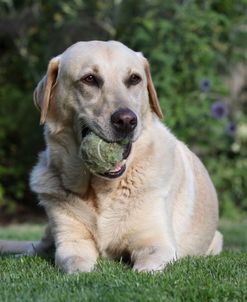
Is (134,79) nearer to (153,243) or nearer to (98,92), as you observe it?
(98,92)

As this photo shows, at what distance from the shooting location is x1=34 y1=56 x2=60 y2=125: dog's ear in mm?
4699

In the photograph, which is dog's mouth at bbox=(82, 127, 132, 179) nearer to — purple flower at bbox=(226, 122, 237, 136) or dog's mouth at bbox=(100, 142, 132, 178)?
dog's mouth at bbox=(100, 142, 132, 178)

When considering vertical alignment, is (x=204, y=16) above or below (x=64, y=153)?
below

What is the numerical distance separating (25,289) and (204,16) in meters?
6.58

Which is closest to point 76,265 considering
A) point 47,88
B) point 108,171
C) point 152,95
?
point 108,171

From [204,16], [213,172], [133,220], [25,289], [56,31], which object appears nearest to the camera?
[25,289]

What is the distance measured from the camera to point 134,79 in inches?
184

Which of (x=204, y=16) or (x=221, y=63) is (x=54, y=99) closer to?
(x=204, y=16)

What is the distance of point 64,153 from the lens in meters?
4.78

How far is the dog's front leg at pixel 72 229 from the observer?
4520 millimetres

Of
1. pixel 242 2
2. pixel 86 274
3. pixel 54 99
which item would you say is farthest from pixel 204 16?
pixel 86 274

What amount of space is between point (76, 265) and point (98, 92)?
992 mm

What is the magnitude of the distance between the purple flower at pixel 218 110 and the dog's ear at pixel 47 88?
5.25 meters

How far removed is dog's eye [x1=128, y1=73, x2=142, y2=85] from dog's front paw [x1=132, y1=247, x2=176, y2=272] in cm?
98
